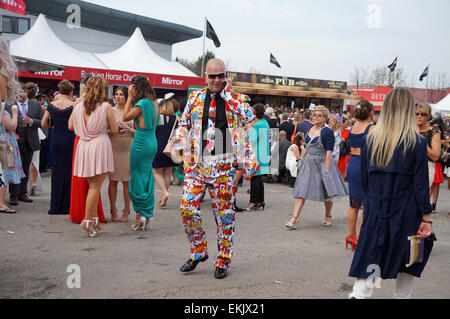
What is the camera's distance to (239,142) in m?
4.57

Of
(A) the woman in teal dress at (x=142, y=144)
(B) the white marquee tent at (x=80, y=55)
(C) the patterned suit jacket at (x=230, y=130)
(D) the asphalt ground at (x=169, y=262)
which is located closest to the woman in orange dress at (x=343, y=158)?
(D) the asphalt ground at (x=169, y=262)

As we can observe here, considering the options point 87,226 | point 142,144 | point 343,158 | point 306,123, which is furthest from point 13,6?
point 343,158

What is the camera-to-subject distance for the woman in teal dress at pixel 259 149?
8461 mm

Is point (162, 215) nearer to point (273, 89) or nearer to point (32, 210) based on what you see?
point (32, 210)

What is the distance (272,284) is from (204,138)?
1523 millimetres

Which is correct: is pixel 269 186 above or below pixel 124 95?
below

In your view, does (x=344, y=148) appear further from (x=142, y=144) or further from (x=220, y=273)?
(x=220, y=273)

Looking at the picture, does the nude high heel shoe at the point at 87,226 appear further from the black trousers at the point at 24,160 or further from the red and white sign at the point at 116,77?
the red and white sign at the point at 116,77

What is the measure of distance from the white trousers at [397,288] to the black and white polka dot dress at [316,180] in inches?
135

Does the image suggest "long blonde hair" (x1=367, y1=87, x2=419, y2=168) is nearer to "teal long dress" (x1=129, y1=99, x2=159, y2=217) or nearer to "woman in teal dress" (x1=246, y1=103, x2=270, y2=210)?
"teal long dress" (x1=129, y1=99, x2=159, y2=217)

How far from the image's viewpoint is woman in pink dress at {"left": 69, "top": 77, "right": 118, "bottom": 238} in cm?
A: 596

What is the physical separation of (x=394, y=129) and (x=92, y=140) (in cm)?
391

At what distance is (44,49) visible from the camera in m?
18.4
